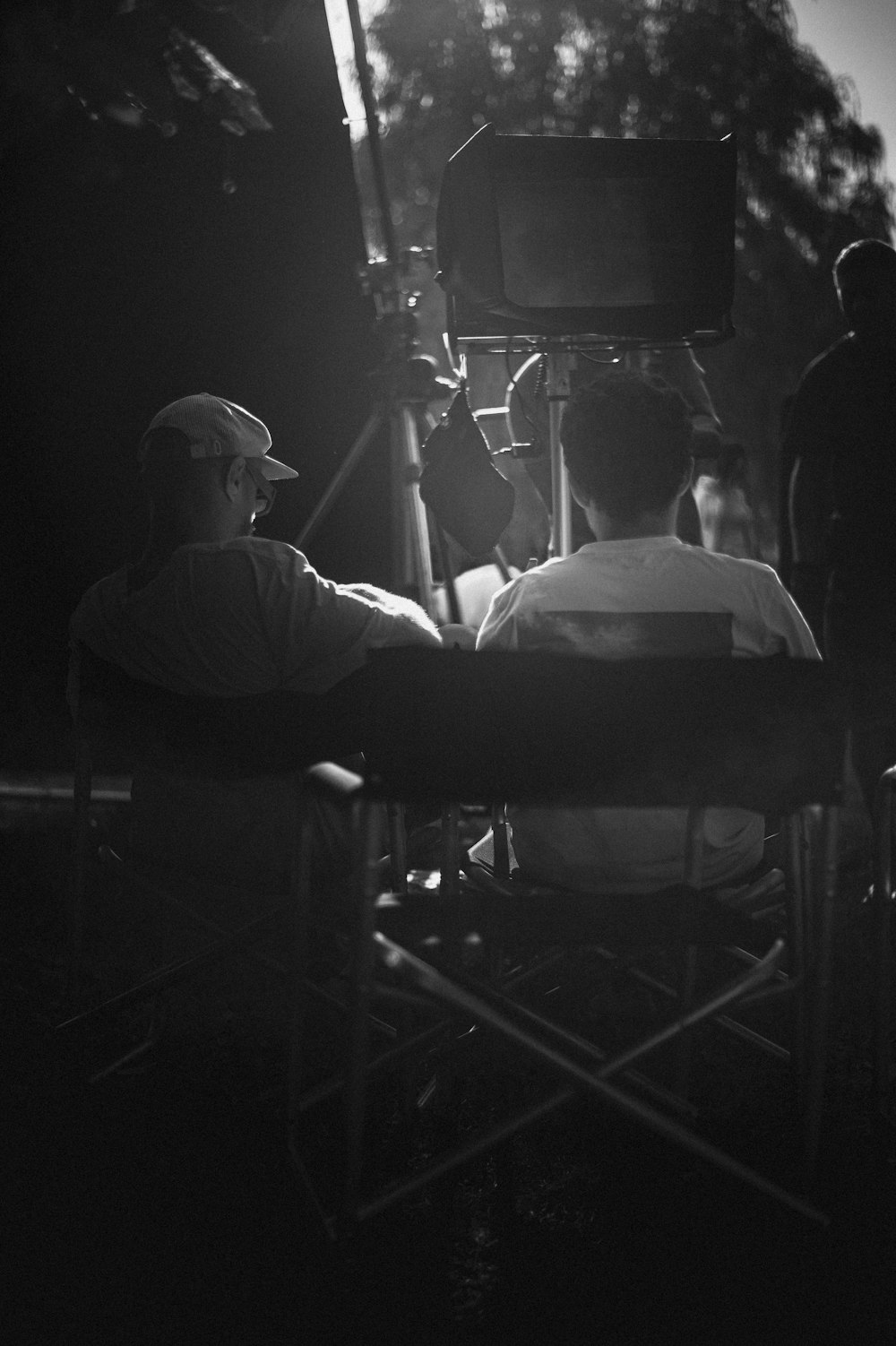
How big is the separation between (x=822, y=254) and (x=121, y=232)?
1088 cm

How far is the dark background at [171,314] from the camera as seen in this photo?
4219 mm

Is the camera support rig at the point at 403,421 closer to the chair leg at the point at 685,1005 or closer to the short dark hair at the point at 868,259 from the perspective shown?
the short dark hair at the point at 868,259

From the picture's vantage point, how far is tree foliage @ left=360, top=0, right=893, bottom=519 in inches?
Result: 535

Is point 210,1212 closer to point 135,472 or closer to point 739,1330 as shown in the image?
point 739,1330

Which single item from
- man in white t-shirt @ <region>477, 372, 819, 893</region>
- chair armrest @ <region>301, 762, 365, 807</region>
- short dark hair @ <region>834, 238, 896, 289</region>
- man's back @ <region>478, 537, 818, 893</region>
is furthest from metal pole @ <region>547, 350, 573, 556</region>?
chair armrest @ <region>301, 762, 365, 807</region>

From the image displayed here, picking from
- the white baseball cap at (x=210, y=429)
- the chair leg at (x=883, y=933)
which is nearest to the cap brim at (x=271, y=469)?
the white baseball cap at (x=210, y=429)

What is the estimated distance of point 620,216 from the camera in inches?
121

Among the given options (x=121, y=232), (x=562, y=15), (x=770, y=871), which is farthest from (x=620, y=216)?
(x=562, y=15)

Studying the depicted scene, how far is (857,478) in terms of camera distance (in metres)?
3.57

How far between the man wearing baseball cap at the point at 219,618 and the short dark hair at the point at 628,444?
1.19 ft

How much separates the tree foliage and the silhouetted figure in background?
32.8 ft

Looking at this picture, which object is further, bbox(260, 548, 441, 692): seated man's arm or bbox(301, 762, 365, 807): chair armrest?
bbox(260, 548, 441, 692): seated man's arm

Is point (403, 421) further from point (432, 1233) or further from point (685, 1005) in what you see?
point (432, 1233)

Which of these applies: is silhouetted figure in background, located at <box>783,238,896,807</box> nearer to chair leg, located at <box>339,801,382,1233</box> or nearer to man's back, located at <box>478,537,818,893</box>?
man's back, located at <box>478,537,818,893</box>
